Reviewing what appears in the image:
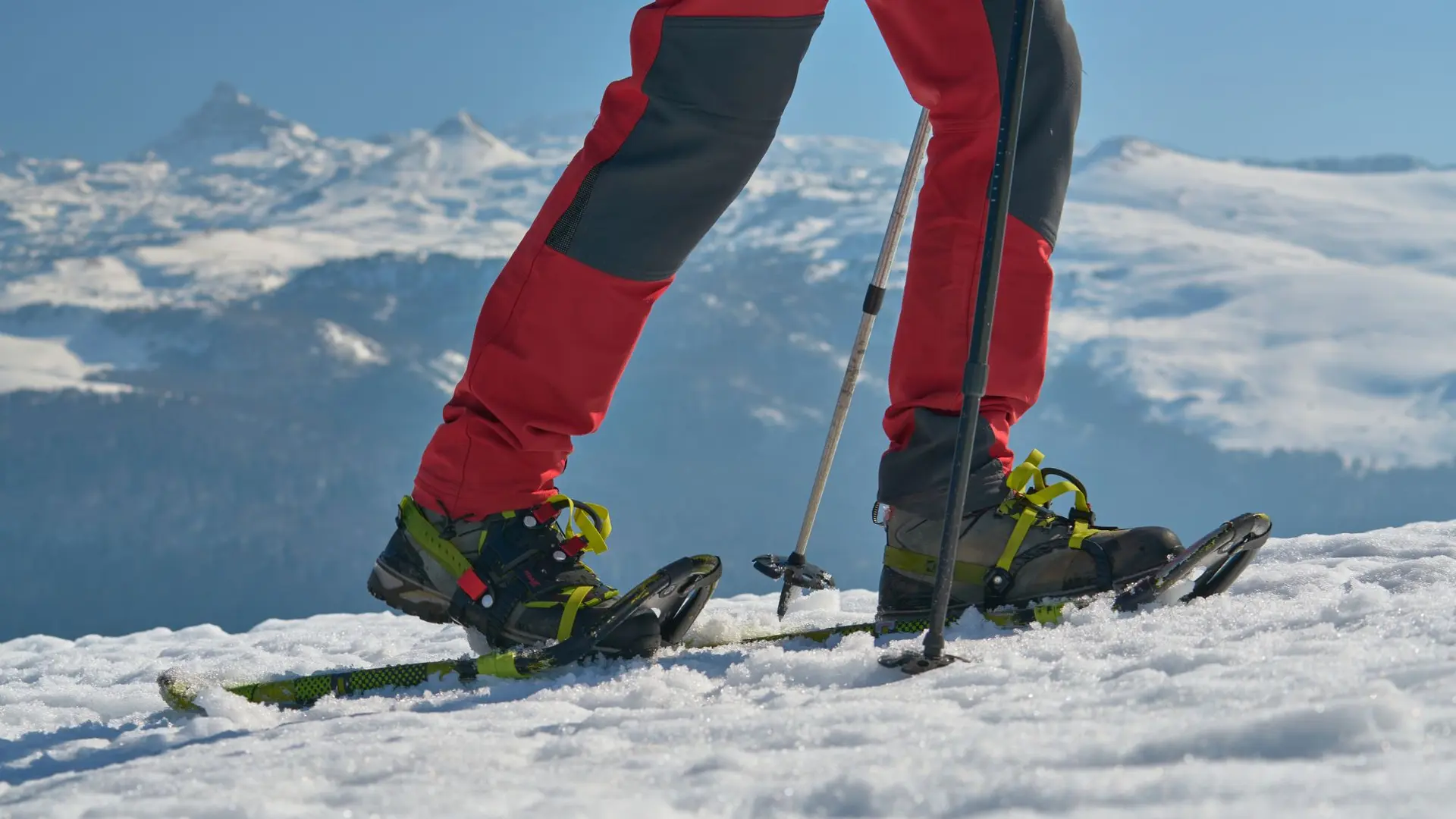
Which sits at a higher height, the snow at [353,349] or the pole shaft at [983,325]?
the snow at [353,349]

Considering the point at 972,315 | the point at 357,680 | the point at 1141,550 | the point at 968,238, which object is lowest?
the point at 357,680

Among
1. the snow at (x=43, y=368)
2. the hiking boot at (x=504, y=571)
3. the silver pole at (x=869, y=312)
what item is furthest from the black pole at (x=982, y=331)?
the snow at (x=43, y=368)

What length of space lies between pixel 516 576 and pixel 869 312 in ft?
5.09

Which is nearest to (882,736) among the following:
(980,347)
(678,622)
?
(980,347)

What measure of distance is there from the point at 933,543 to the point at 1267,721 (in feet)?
3.47

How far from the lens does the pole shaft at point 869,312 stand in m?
3.24

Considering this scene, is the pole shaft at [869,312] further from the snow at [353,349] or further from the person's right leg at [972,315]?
the snow at [353,349]

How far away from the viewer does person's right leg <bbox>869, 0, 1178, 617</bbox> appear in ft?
7.18

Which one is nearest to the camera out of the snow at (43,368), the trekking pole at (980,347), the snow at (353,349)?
the trekking pole at (980,347)

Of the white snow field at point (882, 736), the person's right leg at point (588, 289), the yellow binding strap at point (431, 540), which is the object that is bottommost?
the white snow field at point (882, 736)

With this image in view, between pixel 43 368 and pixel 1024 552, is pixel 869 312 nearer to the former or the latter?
pixel 1024 552

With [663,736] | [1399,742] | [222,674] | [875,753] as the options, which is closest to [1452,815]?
[1399,742]

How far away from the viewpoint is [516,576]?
2.13 metres

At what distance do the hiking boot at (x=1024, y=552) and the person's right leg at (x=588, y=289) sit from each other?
1.95 feet
